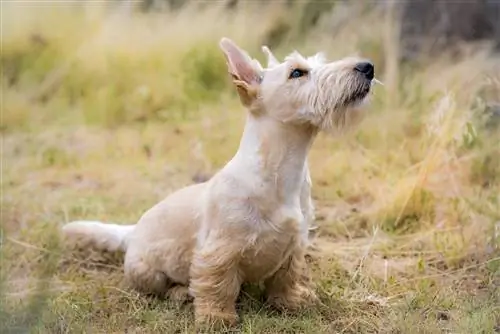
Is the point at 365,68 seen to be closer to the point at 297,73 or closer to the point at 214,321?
the point at 297,73

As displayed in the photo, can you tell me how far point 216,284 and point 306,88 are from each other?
55 cm

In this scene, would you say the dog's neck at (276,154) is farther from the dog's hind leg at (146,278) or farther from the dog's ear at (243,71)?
the dog's hind leg at (146,278)

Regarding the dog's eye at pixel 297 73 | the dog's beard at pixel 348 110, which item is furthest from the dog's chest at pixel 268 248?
the dog's eye at pixel 297 73

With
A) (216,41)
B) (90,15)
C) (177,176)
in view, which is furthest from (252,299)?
(90,15)

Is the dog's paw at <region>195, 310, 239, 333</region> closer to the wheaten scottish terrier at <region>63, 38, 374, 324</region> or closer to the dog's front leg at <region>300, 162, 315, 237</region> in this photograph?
the wheaten scottish terrier at <region>63, 38, 374, 324</region>

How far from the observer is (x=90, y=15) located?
4.14m

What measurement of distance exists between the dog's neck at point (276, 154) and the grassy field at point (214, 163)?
35cm

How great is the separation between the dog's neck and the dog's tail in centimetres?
68

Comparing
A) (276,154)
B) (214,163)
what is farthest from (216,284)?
(214,163)

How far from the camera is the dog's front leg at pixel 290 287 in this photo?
7.49ft

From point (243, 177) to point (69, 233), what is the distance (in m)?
0.84

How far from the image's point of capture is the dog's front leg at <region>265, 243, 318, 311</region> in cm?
228

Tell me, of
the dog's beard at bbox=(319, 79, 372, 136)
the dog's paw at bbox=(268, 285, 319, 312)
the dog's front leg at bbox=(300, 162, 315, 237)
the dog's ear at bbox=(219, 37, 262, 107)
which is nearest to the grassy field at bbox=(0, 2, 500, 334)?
the dog's paw at bbox=(268, 285, 319, 312)

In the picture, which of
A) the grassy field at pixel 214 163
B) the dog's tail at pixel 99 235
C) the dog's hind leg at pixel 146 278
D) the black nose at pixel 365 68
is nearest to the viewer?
the black nose at pixel 365 68
